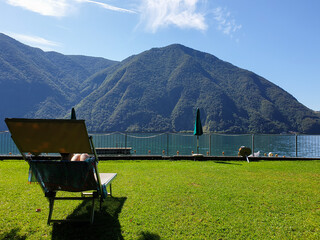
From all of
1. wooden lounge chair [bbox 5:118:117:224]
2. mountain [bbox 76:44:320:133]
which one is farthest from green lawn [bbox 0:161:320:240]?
mountain [bbox 76:44:320:133]

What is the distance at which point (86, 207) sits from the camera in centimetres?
385

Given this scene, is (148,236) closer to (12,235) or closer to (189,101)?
(12,235)

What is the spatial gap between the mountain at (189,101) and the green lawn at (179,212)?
10462 centimetres

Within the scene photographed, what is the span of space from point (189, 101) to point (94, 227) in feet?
445

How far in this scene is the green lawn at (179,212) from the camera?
2889mm

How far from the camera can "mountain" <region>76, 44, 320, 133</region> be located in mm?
116375

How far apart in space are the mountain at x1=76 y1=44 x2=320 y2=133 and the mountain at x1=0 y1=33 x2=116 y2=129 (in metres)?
21.4

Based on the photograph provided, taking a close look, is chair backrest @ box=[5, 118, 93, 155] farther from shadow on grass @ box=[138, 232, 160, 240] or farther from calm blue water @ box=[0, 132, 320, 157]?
calm blue water @ box=[0, 132, 320, 157]

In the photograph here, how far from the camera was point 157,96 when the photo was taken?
143m

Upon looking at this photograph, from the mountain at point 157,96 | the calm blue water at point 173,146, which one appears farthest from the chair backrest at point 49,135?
the mountain at point 157,96

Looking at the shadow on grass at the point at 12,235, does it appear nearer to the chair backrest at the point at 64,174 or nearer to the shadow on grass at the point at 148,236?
the chair backrest at the point at 64,174

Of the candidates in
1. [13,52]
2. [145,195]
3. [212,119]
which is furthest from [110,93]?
[145,195]

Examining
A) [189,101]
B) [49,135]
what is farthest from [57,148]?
[189,101]

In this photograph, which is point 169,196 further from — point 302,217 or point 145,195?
point 302,217
